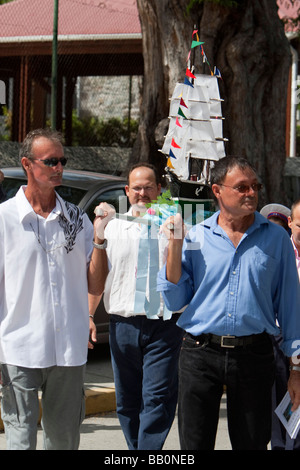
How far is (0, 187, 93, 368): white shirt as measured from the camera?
4.09 m

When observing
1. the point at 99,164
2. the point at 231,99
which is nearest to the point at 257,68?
the point at 231,99

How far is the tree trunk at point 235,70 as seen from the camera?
9844mm

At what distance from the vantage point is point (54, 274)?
412 cm

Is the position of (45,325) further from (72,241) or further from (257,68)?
(257,68)

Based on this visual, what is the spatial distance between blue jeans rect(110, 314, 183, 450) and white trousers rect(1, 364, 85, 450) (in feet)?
3.62

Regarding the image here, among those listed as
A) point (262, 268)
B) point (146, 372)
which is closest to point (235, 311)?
point (262, 268)

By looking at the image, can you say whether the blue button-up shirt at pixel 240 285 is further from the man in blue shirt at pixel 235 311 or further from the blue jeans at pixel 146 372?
the blue jeans at pixel 146 372

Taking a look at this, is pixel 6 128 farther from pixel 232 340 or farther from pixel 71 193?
pixel 232 340

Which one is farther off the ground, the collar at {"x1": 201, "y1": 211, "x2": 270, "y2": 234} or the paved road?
the collar at {"x1": 201, "y1": 211, "x2": 270, "y2": 234}

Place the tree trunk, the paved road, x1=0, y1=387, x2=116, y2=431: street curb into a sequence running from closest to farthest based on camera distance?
the paved road
x1=0, y1=387, x2=116, y2=431: street curb
the tree trunk

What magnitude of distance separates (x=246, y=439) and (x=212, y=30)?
21.2 feet

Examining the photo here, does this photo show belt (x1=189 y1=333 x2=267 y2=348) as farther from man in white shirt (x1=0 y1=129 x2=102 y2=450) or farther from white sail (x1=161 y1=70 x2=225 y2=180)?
white sail (x1=161 y1=70 x2=225 y2=180)

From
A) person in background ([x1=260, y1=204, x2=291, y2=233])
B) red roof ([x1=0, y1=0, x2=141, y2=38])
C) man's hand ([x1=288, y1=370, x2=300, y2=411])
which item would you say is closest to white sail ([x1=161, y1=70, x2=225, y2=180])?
person in background ([x1=260, y1=204, x2=291, y2=233])

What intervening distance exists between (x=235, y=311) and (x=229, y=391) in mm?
422
